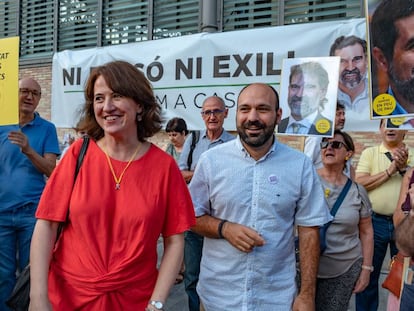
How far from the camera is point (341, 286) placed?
2990 mm

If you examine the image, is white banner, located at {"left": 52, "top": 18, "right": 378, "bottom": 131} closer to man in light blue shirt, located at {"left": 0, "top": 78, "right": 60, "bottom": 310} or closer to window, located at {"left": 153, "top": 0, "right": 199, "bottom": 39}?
window, located at {"left": 153, "top": 0, "right": 199, "bottom": 39}

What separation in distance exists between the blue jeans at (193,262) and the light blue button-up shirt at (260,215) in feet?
5.50

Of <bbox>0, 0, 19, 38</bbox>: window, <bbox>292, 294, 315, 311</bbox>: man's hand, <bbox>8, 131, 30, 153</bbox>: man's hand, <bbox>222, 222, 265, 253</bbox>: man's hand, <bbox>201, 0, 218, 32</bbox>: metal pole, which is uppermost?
<bbox>0, 0, 19, 38</bbox>: window

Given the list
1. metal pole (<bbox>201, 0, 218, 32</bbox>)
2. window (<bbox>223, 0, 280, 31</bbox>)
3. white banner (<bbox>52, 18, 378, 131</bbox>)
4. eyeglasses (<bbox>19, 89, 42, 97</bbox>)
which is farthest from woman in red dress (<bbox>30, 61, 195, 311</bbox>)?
metal pole (<bbox>201, 0, 218, 32</bbox>)

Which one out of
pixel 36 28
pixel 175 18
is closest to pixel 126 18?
pixel 175 18

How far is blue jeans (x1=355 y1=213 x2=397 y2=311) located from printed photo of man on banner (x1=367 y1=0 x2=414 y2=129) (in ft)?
4.54

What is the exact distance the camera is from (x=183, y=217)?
1.99 metres

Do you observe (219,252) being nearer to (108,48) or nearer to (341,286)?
(341,286)

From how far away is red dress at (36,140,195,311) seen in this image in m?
1.82

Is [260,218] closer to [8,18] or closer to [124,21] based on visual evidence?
[124,21]

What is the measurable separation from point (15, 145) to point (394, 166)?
127 inches

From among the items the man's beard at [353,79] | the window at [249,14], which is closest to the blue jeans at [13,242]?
the man's beard at [353,79]

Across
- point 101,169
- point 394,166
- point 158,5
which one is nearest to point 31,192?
point 101,169

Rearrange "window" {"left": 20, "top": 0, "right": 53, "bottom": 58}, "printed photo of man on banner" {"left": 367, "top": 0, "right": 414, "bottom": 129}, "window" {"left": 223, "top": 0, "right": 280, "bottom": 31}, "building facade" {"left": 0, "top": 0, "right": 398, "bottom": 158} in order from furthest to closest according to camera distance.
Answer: "window" {"left": 20, "top": 0, "right": 53, "bottom": 58}
"window" {"left": 223, "top": 0, "right": 280, "bottom": 31}
"building facade" {"left": 0, "top": 0, "right": 398, "bottom": 158}
"printed photo of man on banner" {"left": 367, "top": 0, "right": 414, "bottom": 129}
